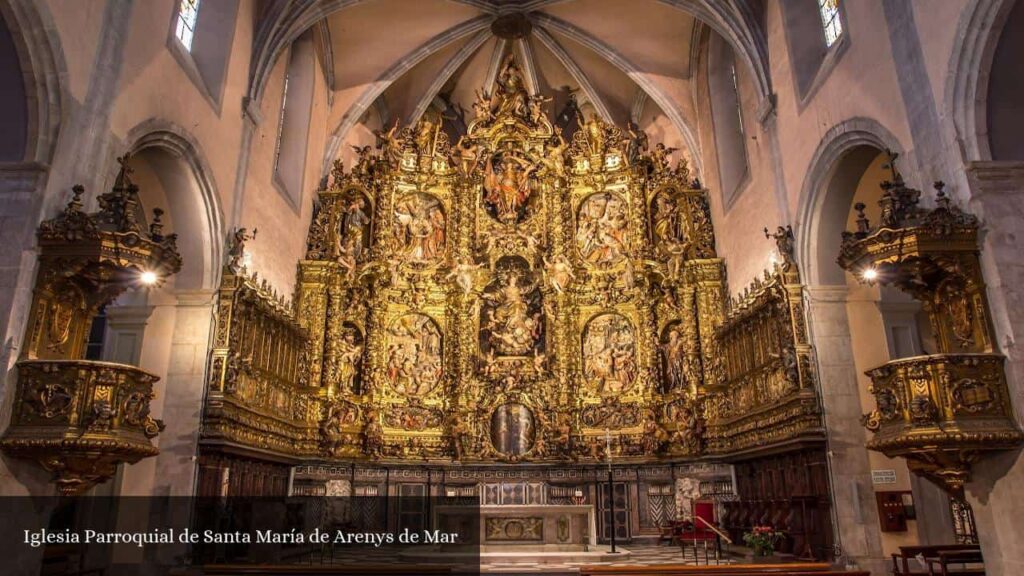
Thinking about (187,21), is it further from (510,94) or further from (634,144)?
(634,144)

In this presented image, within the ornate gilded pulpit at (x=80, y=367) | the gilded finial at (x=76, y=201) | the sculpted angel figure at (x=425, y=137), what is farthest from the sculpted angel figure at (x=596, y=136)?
the gilded finial at (x=76, y=201)

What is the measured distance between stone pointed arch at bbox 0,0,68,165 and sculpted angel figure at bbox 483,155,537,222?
510 inches

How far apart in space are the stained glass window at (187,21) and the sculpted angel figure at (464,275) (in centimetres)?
881

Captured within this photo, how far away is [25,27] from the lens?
883 centimetres

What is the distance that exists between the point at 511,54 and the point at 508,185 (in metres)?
4.53

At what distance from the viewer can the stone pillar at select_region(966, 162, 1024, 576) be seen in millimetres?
8328

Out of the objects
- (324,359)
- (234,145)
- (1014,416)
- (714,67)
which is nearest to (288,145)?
(234,145)

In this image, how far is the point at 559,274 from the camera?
2003 centimetres

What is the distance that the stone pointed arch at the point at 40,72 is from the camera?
882 cm

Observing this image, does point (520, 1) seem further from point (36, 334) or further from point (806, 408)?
point (36, 334)

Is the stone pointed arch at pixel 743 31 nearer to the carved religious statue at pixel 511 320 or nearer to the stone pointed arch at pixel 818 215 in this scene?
the stone pointed arch at pixel 818 215

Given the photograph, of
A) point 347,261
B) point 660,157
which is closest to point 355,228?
point 347,261

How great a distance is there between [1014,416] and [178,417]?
41.7 feet

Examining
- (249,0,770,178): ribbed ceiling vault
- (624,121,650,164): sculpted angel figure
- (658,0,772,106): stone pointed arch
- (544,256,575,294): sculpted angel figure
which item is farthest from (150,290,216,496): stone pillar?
(624,121,650,164): sculpted angel figure
